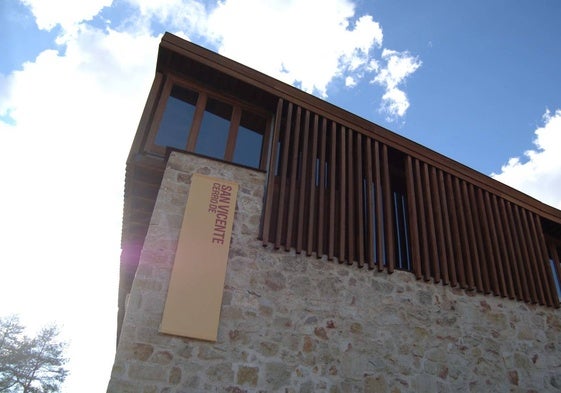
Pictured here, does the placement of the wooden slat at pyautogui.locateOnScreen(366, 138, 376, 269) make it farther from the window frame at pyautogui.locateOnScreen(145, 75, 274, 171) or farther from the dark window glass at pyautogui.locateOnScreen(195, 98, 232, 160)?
the dark window glass at pyautogui.locateOnScreen(195, 98, 232, 160)

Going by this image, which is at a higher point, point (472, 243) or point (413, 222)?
point (413, 222)

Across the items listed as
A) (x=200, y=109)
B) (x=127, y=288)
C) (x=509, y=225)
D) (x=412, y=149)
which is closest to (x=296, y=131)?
(x=200, y=109)

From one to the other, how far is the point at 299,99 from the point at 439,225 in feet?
11.9

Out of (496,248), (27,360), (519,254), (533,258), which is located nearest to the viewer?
(496,248)

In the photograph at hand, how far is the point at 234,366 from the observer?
4746 mm

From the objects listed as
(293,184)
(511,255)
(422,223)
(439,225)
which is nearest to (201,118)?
(293,184)

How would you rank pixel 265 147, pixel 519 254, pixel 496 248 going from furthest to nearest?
pixel 519 254
pixel 496 248
pixel 265 147

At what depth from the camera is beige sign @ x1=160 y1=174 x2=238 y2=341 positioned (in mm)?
4785

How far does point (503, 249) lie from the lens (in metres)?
7.85

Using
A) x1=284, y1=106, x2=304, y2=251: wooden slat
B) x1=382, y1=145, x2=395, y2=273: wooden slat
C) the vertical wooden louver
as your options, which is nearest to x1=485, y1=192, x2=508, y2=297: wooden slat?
the vertical wooden louver

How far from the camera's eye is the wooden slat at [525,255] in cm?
770

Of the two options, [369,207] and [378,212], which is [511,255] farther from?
[369,207]

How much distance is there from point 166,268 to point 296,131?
322 cm

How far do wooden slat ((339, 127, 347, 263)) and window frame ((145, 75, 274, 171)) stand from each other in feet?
4.49
